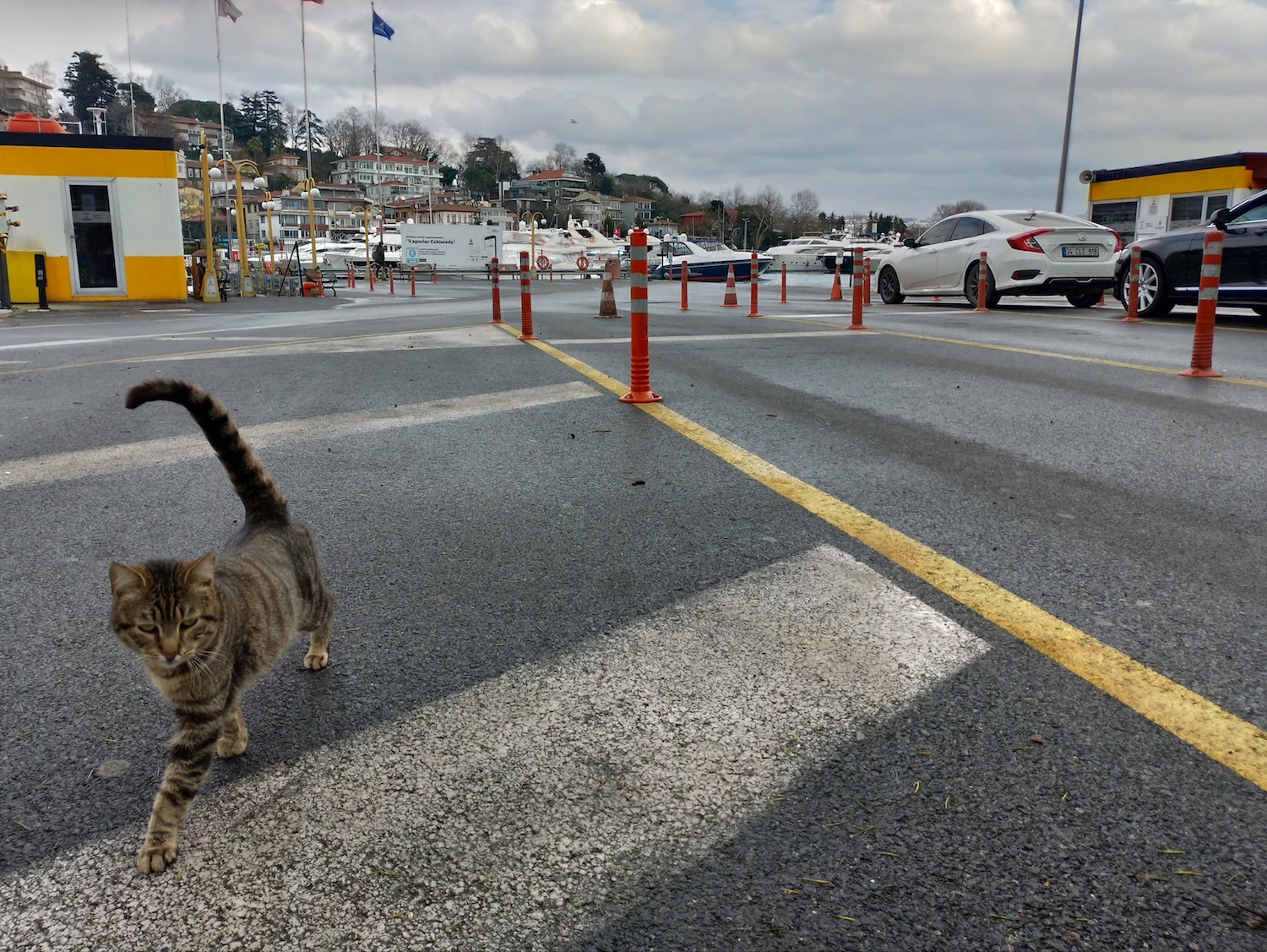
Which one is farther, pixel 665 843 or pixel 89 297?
pixel 89 297

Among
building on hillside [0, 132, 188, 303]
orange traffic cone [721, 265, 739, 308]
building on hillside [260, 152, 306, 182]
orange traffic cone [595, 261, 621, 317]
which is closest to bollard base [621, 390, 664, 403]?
orange traffic cone [595, 261, 621, 317]

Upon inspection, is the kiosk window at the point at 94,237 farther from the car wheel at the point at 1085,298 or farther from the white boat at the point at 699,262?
the car wheel at the point at 1085,298

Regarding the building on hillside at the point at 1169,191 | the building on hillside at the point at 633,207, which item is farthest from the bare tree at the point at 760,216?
the building on hillside at the point at 1169,191

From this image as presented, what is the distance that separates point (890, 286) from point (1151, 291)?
587 cm

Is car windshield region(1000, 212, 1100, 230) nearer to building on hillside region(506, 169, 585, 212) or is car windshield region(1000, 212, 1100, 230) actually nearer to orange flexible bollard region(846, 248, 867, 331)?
orange flexible bollard region(846, 248, 867, 331)

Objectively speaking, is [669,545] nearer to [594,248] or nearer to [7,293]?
[7,293]

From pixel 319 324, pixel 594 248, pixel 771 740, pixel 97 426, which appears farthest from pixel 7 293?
pixel 594 248

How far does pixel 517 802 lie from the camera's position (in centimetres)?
208

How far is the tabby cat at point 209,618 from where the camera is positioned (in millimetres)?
1962

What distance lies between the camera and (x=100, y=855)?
1922mm

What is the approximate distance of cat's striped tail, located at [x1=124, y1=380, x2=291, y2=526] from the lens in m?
2.33

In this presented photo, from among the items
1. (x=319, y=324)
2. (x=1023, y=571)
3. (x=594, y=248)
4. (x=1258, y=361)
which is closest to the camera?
(x=1023, y=571)

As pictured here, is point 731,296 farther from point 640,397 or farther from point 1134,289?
point 640,397

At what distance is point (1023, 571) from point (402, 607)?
7.04 feet
